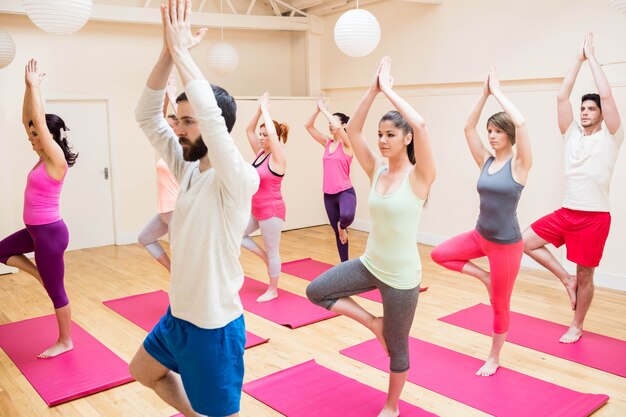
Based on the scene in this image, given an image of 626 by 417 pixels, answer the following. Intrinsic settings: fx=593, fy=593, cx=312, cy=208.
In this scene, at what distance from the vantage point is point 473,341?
387cm

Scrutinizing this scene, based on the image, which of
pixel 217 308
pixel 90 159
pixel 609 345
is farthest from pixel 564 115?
pixel 90 159

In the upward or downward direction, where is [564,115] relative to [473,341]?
upward

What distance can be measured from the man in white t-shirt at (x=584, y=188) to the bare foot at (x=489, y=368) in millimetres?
733

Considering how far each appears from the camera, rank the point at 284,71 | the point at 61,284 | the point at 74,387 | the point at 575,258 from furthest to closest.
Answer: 1. the point at 284,71
2. the point at 575,258
3. the point at 61,284
4. the point at 74,387

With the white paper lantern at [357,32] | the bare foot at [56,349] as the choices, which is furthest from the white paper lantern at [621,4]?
the bare foot at [56,349]

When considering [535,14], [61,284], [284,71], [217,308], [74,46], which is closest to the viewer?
[217,308]

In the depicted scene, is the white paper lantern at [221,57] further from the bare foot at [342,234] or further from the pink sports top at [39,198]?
the pink sports top at [39,198]

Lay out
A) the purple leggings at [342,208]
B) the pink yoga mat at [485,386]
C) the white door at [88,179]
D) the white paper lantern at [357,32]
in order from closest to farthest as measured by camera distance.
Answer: the pink yoga mat at [485,386] < the white paper lantern at [357,32] < the purple leggings at [342,208] < the white door at [88,179]

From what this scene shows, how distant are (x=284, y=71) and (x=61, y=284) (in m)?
5.61

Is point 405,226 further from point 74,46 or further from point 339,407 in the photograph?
point 74,46

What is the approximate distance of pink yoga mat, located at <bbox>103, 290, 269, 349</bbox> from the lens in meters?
4.25

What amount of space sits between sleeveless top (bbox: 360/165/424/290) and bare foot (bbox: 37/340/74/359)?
2.15 metres

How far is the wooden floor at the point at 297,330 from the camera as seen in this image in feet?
9.91

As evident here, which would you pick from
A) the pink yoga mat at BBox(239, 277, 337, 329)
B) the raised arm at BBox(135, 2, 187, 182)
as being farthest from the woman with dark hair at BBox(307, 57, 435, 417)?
the pink yoga mat at BBox(239, 277, 337, 329)
